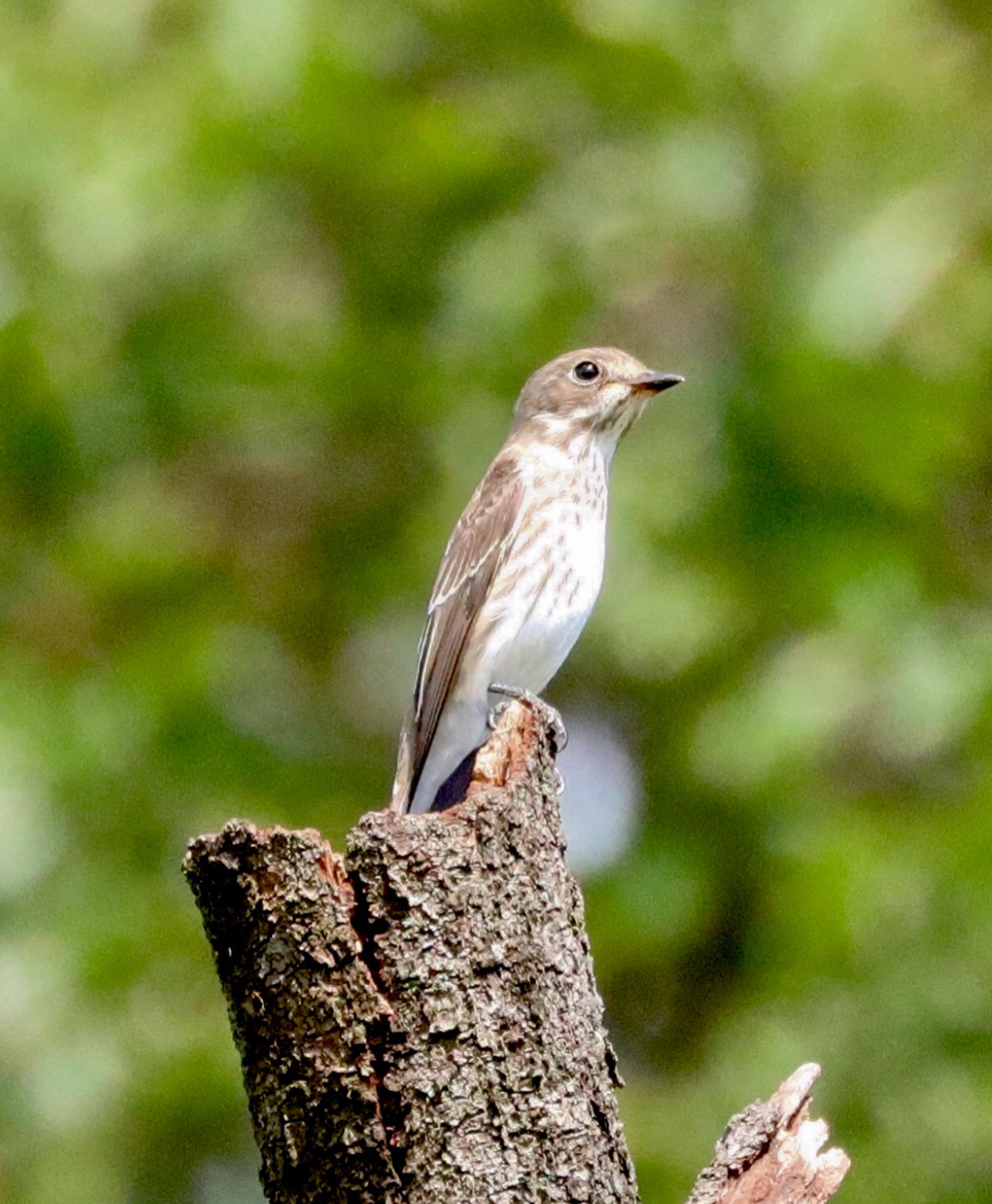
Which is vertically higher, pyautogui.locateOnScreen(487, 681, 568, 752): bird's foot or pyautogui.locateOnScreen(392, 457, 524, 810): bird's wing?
pyautogui.locateOnScreen(392, 457, 524, 810): bird's wing

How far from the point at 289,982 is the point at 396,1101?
0.79 feet

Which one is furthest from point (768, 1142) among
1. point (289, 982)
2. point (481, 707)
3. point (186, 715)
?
point (186, 715)

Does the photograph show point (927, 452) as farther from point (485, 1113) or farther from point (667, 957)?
point (485, 1113)

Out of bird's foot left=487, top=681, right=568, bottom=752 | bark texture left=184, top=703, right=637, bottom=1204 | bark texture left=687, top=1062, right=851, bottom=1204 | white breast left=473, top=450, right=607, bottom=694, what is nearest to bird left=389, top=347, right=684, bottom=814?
white breast left=473, top=450, right=607, bottom=694

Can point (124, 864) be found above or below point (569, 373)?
below

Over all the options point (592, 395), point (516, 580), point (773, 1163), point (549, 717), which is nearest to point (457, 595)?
point (516, 580)

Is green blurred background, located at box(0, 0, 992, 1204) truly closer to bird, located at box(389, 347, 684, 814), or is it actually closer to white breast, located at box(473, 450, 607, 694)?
bird, located at box(389, 347, 684, 814)

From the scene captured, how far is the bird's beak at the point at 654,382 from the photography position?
6.01m

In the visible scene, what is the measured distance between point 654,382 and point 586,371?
11.5 inches

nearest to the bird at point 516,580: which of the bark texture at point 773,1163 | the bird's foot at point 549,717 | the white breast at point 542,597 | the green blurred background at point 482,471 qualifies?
the white breast at point 542,597

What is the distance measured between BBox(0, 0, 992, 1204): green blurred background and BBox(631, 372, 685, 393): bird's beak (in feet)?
2.31

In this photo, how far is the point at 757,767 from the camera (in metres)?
6.53

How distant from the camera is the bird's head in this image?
6242mm

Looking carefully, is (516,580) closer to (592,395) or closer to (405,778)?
(405,778)
